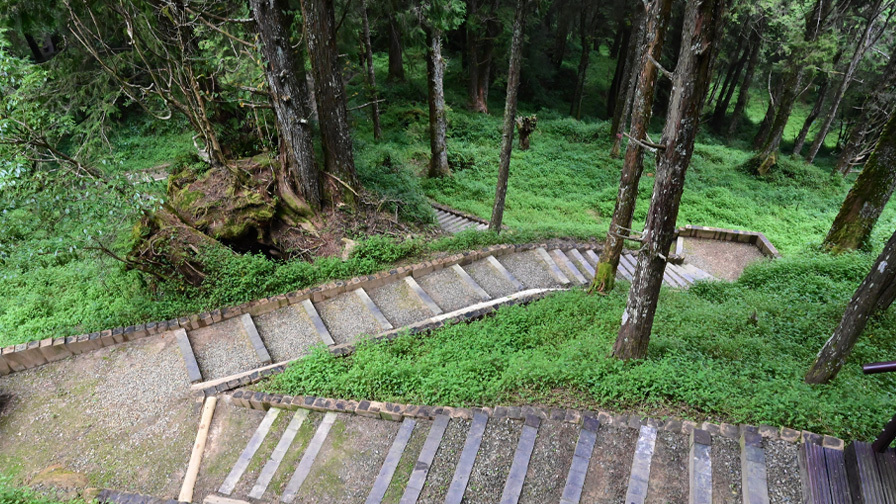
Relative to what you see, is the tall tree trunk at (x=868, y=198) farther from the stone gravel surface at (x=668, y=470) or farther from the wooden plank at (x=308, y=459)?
the wooden plank at (x=308, y=459)

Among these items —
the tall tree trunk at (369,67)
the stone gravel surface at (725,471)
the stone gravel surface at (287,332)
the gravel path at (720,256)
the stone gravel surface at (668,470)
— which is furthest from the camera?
the tall tree trunk at (369,67)

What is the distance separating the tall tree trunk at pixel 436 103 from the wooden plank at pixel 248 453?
10.7 meters

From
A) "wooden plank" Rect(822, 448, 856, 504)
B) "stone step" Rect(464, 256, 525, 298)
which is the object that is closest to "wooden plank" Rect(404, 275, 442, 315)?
"stone step" Rect(464, 256, 525, 298)

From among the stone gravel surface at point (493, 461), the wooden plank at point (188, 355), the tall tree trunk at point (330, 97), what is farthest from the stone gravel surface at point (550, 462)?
the tall tree trunk at point (330, 97)

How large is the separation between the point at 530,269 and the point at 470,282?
4.86 ft

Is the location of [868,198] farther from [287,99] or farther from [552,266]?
[287,99]

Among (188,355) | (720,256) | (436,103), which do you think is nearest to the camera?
(188,355)

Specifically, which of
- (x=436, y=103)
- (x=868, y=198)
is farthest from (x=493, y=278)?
(x=436, y=103)

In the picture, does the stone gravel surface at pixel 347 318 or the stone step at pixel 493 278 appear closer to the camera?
the stone gravel surface at pixel 347 318

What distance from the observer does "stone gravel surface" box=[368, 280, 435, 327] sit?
284 inches

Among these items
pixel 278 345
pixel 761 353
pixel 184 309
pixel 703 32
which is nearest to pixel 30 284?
pixel 184 309

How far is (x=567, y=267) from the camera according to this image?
905 cm

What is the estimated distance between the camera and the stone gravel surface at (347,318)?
22.8 feet

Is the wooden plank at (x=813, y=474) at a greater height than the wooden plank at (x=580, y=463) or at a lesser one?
greater
